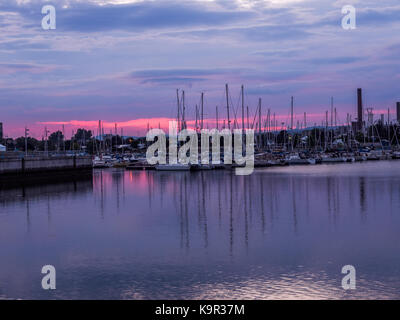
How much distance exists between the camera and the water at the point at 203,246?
18844mm

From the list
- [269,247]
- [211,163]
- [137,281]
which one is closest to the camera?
Result: [137,281]

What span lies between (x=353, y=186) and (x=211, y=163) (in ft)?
138

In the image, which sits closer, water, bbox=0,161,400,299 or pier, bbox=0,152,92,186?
water, bbox=0,161,400,299

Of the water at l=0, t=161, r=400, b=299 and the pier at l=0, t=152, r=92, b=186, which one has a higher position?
the pier at l=0, t=152, r=92, b=186

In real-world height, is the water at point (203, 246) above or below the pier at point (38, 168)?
below

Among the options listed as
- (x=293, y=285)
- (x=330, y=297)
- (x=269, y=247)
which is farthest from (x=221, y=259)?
(x=330, y=297)

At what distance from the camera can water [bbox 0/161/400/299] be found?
18.8 meters

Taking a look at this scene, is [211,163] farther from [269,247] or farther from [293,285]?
[293,285]

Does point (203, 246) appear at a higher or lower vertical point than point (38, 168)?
lower

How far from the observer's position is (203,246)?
25.9 meters

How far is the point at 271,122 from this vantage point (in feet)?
419

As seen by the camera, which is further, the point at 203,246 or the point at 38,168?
the point at 38,168

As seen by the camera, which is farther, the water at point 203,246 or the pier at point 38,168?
the pier at point 38,168
